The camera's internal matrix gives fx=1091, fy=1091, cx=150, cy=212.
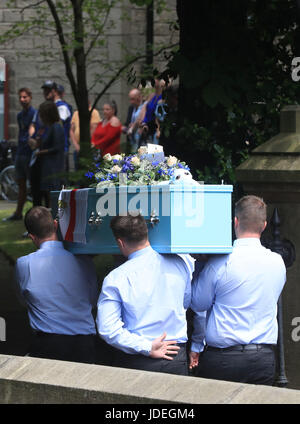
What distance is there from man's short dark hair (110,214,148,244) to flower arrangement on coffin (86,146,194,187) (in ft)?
0.90

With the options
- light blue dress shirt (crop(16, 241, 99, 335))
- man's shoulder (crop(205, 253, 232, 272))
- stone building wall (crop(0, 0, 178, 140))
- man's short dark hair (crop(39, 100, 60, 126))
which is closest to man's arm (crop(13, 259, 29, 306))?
light blue dress shirt (crop(16, 241, 99, 335))

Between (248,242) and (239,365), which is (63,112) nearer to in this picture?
(248,242)

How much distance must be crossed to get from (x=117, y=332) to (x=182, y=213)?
691 millimetres

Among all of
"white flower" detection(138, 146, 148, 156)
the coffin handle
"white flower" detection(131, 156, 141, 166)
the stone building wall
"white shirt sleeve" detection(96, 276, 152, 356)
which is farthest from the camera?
the stone building wall

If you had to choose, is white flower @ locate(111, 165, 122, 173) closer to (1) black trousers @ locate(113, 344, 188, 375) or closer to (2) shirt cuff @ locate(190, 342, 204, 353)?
(1) black trousers @ locate(113, 344, 188, 375)

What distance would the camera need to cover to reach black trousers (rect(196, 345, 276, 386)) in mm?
5840

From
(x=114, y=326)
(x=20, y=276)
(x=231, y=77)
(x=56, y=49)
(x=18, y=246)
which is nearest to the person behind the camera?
(x=114, y=326)

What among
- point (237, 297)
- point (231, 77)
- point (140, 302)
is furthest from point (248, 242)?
point (231, 77)

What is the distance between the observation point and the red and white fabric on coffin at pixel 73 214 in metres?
6.09

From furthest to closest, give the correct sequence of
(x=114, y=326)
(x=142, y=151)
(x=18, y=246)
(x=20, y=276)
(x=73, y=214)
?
1. (x=18, y=246)
2. (x=20, y=276)
3. (x=73, y=214)
4. (x=142, y=151)
5. (x=114, y=326)

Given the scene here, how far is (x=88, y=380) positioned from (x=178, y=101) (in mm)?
5213

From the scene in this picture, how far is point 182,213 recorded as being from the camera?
5594 millimetres

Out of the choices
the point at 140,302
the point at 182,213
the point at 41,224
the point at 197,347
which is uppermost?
the point at 182,213
